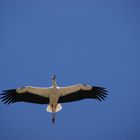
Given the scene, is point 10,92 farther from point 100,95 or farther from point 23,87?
point 100,95

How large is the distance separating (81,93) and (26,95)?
1891 mm

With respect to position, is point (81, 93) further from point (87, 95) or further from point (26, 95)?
point (26, 95)

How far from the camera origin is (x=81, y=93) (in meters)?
42.8

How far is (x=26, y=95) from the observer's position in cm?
4288

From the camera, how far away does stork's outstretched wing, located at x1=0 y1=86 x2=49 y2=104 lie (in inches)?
1688

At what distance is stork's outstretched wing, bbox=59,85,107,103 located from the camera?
42812mm

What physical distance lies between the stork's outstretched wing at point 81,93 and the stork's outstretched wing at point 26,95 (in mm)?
653

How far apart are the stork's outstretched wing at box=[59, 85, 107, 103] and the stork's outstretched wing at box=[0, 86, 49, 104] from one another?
653 millimetres

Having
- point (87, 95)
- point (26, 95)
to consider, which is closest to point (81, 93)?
point (87, 95)

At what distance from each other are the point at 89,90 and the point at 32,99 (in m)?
1.99

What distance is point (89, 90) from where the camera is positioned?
141ft

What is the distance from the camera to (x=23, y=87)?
4284 centimetres

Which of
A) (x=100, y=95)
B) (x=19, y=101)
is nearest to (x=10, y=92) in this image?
(x=19, y=101)

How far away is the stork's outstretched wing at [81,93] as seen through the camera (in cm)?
4281
